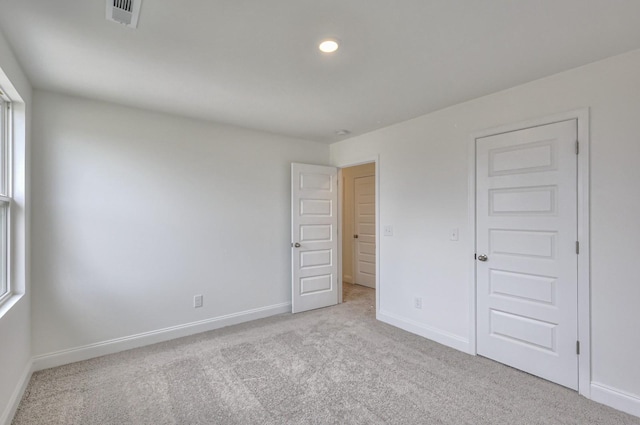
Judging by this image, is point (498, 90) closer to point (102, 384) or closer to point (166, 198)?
point (166, 198)

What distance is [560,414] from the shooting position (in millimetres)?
2035

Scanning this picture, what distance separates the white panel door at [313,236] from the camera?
13.8 ft

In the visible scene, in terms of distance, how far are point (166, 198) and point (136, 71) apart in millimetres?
1368

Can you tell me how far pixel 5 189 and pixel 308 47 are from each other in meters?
2.49

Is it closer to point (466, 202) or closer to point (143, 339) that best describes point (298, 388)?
point (143, 339)

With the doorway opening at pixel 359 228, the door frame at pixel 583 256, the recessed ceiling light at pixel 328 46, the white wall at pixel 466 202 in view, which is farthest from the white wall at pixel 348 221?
the recessed ceiling light at pixel 328 46

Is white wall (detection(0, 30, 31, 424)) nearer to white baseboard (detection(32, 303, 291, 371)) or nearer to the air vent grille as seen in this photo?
white baseboard (detection(32, 303, 291, 371))

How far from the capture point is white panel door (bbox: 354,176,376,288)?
5.75 meters

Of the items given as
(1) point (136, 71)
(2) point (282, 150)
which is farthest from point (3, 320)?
(2) point (282, 150)

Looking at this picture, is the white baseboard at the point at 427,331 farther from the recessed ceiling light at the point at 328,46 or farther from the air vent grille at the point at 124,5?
the air vent grille at the point at 124,5

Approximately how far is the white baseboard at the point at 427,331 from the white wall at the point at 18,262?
11.1 feet

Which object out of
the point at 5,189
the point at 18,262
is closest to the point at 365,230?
the point at 18,262

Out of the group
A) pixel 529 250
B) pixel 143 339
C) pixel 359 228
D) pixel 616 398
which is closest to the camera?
pixel 616 398

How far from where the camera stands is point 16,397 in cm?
213
